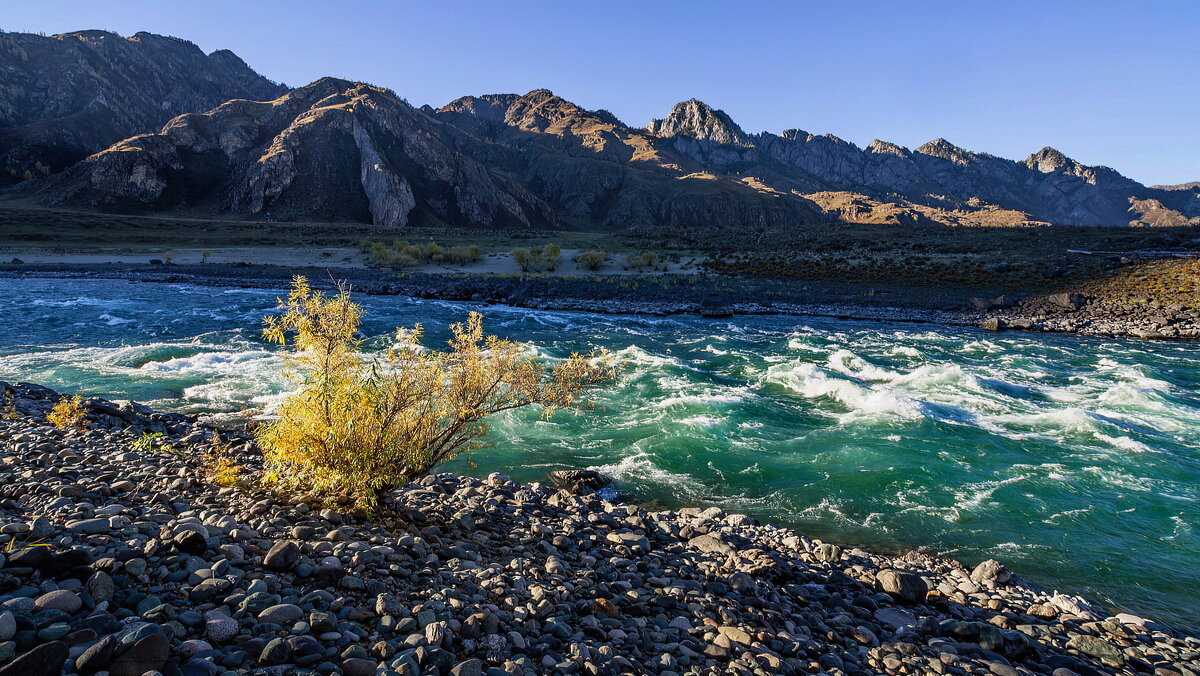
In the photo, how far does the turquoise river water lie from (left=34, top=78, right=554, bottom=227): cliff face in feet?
314

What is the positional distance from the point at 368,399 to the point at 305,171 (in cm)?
13248

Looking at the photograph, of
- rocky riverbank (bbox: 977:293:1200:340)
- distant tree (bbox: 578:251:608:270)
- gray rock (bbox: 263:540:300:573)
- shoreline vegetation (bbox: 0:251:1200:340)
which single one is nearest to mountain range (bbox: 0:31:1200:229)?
shoreline vegetation (bbox: 0:251:1200:340)

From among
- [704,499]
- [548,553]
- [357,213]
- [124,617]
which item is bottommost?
[704,499]

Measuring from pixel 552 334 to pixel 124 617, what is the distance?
24383 mm

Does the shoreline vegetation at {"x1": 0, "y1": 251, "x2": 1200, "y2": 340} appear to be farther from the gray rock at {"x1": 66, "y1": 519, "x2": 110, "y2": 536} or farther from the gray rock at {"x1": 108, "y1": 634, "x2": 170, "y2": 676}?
the gray rock at {"x1": 108, "y1": 634, "x2": 170, "y2": 676}

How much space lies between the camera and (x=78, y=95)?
145m

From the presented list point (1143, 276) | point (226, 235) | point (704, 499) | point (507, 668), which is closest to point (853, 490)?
point (704, 499)

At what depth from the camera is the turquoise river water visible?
9.80 metres

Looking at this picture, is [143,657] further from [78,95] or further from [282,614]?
[78,95]

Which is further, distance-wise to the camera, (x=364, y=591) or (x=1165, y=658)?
(x=1165, y=658)

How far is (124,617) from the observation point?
4141 millimetres

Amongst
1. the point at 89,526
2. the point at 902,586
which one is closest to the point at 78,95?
the point at 89,526

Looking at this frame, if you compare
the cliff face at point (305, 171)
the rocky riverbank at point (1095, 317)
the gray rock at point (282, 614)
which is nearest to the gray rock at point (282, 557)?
the gray rock at point (282, 614)

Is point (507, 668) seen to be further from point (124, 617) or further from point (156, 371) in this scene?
point (156, 371)
